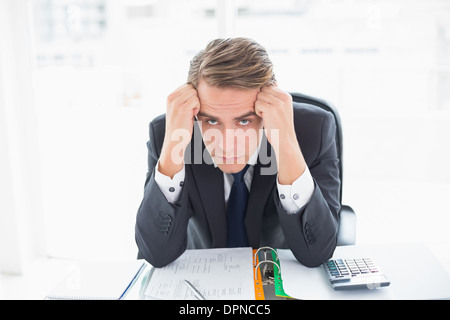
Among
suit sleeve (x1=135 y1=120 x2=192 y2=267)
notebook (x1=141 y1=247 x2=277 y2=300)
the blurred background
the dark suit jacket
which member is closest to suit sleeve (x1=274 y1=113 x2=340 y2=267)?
the dark suit jacket

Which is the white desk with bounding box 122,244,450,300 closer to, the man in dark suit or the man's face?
the man in dark suit

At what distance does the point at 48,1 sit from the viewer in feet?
9.07

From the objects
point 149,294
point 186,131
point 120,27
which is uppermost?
point 120,27

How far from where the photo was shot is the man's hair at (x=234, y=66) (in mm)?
1202

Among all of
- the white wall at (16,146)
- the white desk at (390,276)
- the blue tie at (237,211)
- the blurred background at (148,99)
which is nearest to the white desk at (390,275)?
the white desk at (390,276)

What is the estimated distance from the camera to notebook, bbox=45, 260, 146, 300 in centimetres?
98

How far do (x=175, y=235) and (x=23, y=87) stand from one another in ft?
5.87

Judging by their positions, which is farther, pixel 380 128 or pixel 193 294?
pixel 380 128

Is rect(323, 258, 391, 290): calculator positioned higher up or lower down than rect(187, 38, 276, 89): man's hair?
lower down

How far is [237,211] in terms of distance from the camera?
1.42 metres

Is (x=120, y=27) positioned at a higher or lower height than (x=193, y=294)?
higher

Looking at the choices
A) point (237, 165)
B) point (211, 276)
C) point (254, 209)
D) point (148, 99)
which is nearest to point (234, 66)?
point (237, 165)

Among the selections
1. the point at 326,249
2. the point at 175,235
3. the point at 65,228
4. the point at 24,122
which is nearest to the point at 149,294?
the point at 175,235

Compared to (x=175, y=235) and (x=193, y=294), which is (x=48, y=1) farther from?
(x=193, y=294)
